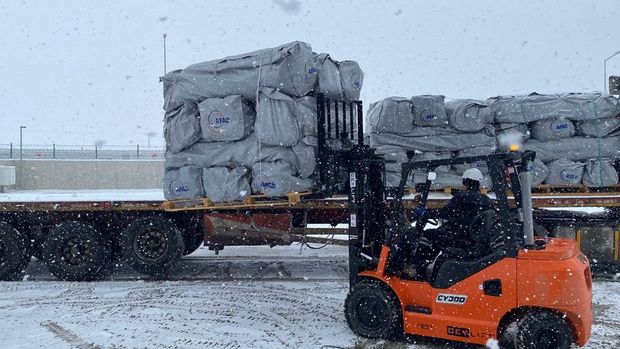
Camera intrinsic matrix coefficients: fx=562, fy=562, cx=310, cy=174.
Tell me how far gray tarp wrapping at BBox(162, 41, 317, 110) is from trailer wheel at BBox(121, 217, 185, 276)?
179 centimetres

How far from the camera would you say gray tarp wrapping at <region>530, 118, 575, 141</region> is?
8.35 metres

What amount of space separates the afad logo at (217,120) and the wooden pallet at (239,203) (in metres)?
0.99

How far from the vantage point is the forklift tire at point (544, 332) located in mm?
4652

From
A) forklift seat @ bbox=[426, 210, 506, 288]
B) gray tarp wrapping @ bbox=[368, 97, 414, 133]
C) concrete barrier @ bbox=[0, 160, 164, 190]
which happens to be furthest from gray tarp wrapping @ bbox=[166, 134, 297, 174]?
concrete barrier @ bbox=[0, 160, 164, 190]

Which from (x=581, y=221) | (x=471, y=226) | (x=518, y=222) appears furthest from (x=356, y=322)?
(x=581, y=221)

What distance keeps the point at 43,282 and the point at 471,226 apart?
6544mm

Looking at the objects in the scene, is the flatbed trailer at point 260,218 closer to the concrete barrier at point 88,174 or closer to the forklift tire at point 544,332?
the forklift tire at point 544,332

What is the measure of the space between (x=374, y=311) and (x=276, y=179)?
252 centimetres

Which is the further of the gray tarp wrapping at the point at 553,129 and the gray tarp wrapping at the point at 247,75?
the gray tarp wrapping at the point at 553,129

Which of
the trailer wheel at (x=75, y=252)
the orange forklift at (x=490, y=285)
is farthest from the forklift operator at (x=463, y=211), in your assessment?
the trailer wheel at (x=75, y=252)

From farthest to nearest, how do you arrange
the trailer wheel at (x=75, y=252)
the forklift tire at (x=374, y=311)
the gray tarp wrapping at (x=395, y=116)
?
the gray tarp wrapping at (x=395, y=116)
the trailer wheel at (x=75, y=252)
the forklift tire at (x=374, y=311)

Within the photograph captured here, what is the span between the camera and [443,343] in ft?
17.9

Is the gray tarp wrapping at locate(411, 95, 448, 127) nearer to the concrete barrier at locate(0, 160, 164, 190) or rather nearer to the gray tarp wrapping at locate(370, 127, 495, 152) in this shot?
the gray tarp wrapping at locate(370, 127, 495, 152)

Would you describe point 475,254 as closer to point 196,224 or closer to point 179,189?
point 179,189
